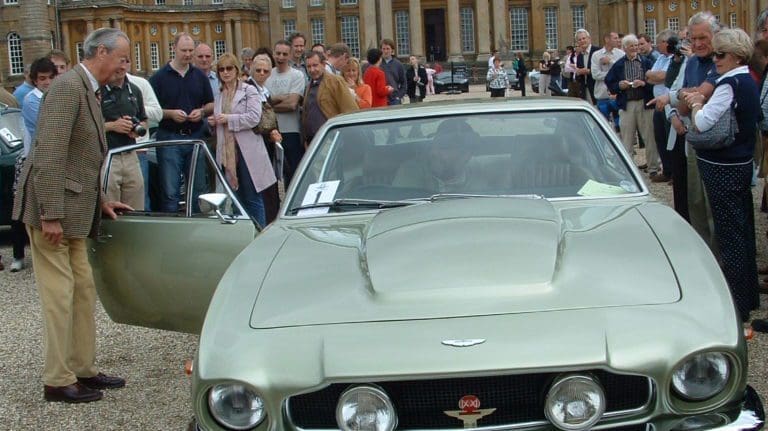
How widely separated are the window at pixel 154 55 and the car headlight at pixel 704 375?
286 ft

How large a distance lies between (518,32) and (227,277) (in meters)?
→ 84.2

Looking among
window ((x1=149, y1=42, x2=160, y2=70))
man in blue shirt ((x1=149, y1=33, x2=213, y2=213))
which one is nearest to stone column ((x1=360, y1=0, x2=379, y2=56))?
window ((x1=149, y1=42, x2=160, y2=70))

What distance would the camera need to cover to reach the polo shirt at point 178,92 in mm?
9852

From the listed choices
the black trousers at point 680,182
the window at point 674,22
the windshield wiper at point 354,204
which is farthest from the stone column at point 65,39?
the windshield wiper at point 354,204

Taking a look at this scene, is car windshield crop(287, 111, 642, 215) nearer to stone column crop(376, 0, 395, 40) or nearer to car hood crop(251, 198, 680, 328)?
car hood crop(251, 198, 680, 328)

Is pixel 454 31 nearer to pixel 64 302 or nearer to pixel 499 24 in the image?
pixel 499 24

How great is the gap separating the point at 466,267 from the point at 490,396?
60 cm

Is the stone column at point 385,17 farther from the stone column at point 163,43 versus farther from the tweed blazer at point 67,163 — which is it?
the tweed blazer at point 67,163

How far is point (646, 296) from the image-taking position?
339cm

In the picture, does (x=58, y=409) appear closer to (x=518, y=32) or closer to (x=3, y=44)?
(x=3, y=44)

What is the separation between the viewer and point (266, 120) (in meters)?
9.70

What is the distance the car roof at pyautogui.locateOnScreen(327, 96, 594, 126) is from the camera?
5156 millimetres

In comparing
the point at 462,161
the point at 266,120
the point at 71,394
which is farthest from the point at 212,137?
the point at 462,161

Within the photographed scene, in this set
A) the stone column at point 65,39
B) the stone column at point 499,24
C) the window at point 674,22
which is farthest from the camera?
the stone column at point 499,24
